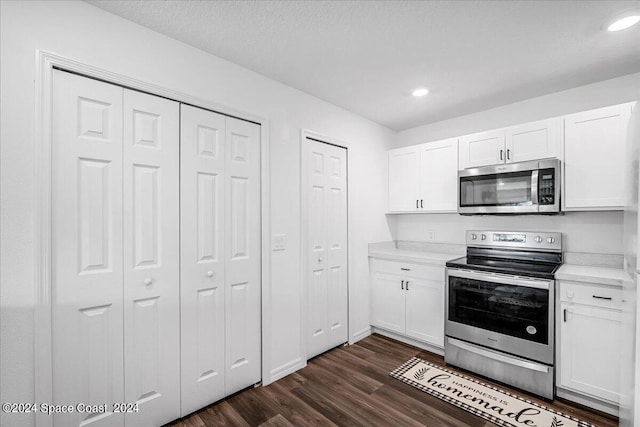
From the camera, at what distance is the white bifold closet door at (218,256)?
79.0 inches

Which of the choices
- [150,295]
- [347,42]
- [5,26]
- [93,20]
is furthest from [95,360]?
Result: [347,42]

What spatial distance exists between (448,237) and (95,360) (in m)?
3.38

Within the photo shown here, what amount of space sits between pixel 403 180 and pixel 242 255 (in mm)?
2189

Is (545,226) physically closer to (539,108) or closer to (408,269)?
(539,108)

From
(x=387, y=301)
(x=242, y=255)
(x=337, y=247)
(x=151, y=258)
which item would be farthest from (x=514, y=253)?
(x=151, y=258)

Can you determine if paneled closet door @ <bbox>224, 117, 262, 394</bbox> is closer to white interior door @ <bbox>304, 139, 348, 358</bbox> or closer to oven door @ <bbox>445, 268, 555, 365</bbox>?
white interior door @ <bbox>304, 139, 348, 358</bbox>

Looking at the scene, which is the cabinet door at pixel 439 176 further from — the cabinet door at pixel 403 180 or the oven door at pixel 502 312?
the oven door at pixel 502 312

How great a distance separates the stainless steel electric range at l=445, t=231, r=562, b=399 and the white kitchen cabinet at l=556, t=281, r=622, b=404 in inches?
3.2

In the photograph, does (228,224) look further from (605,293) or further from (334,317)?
(605,293)

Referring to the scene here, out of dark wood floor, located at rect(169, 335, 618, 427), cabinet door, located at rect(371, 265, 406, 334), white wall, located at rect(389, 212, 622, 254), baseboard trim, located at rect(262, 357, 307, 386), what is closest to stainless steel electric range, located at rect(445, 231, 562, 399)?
white wall, located at rect(389, 212, 622, 254)

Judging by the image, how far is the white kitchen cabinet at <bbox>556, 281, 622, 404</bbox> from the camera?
1959mm

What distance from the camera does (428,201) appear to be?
10.8ft

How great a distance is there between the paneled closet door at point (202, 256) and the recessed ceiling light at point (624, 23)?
8.46 feet

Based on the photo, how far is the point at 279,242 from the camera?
252cm
